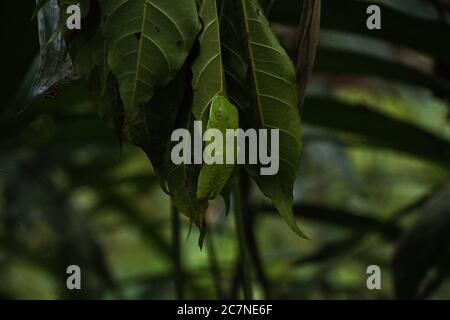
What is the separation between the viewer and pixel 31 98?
562 millimetres

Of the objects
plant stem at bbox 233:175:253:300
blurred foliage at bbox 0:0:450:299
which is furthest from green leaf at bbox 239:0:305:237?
plant stem at bbox 233:175:253:300

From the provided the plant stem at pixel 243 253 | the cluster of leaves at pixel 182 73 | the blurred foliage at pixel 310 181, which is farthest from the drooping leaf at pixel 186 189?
the plant stem at pixel 243 253

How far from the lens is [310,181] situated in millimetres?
2049

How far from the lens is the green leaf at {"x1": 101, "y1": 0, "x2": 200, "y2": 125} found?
484 millimetres

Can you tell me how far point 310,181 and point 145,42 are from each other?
158 cm

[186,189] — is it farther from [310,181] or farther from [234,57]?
[310,181]

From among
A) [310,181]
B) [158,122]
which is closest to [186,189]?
[158,122]

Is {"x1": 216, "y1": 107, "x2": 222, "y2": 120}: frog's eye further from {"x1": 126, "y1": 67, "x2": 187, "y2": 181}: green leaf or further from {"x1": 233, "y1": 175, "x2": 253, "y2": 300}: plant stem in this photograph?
{"x1": 233, "y1": 175, "x2": 253, "y2": 300}: plant stem

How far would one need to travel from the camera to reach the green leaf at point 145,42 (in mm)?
484

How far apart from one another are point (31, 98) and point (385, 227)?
687 mm

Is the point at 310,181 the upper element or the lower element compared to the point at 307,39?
upper

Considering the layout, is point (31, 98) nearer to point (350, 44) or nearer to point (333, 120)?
point (333, 120)

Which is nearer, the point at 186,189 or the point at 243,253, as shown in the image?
the point at 186,189

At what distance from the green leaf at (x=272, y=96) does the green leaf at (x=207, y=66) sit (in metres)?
0.02
